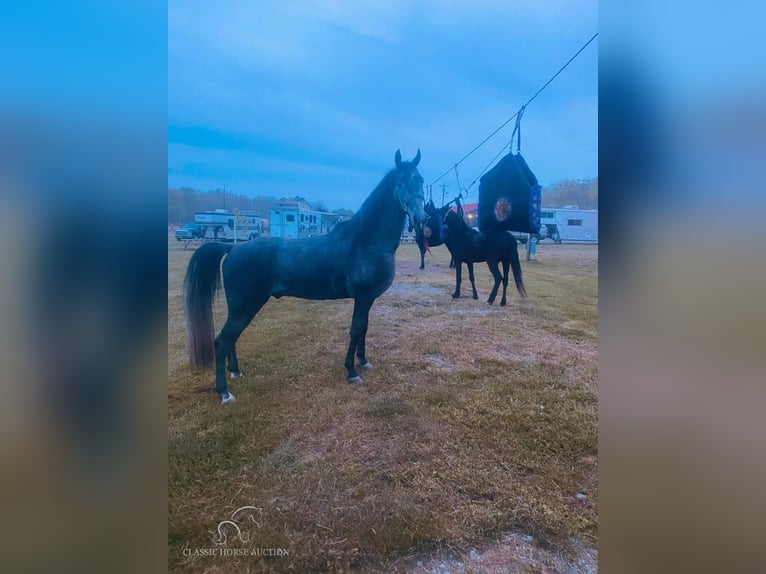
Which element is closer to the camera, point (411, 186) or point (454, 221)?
point (411, 186)

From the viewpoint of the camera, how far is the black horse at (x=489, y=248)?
2695mm

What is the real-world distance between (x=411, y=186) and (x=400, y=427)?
166 cm

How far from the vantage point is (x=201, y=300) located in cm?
230

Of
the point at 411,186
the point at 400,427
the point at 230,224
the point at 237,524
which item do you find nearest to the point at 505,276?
the point at 411,186

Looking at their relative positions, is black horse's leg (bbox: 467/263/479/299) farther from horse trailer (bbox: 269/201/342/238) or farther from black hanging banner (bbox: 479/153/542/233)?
horse trailer (bbox: 269/201/342/238)

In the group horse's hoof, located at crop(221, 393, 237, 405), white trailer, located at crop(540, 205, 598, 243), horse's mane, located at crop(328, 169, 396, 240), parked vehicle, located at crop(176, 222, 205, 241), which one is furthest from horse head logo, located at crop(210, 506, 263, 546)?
white trailer, located at crop(540, 205, 598, 243)

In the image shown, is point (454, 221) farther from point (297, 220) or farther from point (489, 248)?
point (297, 220)

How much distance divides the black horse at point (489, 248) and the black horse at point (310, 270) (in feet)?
1.66

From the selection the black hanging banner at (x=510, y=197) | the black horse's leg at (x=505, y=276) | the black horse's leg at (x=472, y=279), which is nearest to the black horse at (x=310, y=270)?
the black hanging banner at (x=510, y=197)

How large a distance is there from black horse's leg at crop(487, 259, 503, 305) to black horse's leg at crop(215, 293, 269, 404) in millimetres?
1835

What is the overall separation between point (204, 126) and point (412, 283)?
6.04ft

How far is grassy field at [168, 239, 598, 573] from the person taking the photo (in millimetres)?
1675

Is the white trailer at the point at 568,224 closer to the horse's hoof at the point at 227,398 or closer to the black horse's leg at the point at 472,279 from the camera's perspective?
the black horse's leg at the point at 472,279
